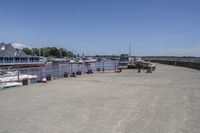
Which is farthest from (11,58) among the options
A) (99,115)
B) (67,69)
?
(99,115)

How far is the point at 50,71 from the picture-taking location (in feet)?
69.9

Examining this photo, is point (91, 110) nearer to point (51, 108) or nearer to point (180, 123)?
point (51, 108)

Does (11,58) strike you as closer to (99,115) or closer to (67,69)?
(67,69)

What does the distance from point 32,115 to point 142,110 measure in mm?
3866

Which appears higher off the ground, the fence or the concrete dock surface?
the fence

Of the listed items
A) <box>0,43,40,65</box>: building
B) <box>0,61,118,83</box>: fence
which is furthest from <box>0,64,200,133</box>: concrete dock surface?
<box>0,43,40,65</box>: building

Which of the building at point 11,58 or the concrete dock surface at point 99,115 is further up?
the building at point 11,58

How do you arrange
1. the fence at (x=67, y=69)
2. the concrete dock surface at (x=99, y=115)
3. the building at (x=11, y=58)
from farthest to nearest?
the building at (x=11, y=58) < the fence at (x=67, y=69) < the concrete dock surface at (x=99, y=115)

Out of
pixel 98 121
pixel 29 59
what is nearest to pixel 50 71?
pixel 98 121

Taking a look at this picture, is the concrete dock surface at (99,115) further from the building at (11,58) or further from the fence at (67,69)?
the building at (11,58)

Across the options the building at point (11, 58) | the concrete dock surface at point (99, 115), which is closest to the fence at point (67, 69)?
the concrete dock surface at point (99, 115)

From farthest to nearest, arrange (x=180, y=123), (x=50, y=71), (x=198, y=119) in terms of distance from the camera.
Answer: (x=50, y=71), (x=198, y=119), (x=180, y=123)

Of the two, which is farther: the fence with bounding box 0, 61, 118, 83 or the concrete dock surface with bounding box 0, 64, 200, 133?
the fence with bounding box 0, 61, 118, 83

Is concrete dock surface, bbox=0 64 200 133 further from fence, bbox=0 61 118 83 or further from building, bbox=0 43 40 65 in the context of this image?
building, bbox=0 43 40 65
